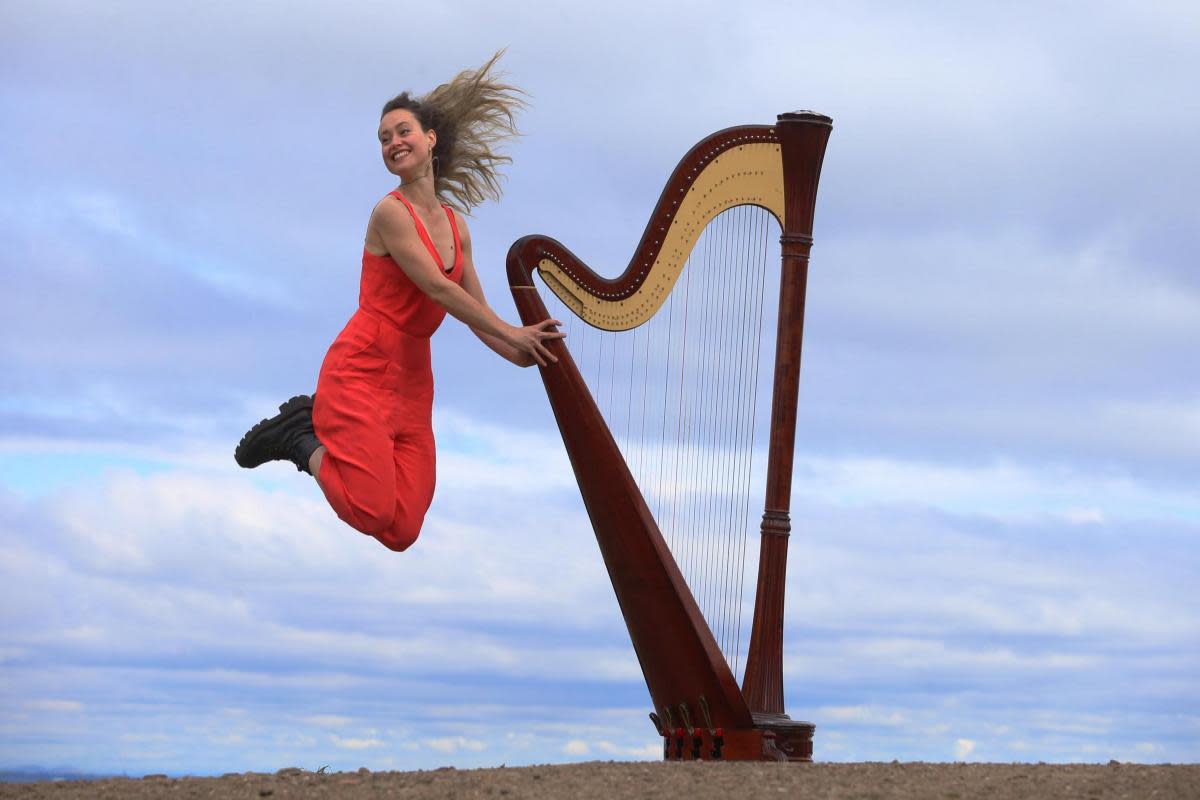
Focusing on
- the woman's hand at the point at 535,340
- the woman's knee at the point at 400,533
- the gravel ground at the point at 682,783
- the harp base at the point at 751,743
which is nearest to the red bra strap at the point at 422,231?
the woman's hand at the point at 535,340

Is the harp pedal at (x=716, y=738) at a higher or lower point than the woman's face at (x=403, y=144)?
lower

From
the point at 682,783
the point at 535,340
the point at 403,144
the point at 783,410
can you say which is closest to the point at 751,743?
the point at 682,783

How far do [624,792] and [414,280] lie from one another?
2.29m

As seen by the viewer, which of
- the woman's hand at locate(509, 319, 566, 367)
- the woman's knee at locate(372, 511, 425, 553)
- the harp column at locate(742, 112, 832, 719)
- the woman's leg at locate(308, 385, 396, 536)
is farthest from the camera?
the harp column at locate(742, 112, 832, 719)

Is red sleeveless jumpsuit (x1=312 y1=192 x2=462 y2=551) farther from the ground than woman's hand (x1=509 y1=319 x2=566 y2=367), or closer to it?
closer to it

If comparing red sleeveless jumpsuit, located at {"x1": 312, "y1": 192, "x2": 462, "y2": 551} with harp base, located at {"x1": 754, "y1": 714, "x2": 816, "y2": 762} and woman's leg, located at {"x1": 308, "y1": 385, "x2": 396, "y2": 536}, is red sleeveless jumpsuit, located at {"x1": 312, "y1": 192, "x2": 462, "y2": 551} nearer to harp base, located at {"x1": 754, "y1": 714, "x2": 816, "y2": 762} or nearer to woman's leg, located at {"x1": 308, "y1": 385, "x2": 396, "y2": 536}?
woman's leg, located at {"x1": 308, "y1": 385, "x2": 396, "y2": 536}

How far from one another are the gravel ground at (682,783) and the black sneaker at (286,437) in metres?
1.34

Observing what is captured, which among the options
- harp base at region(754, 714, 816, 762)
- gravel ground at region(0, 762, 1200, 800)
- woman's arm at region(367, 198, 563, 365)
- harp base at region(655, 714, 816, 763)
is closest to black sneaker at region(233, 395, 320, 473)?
woman's arm at region(367, 198, 563, 365)

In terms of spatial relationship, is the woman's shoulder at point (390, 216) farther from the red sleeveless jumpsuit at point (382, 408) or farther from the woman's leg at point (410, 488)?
the woman's leg at point (410, 488)

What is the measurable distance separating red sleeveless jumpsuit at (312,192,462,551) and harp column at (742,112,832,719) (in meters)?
1.51

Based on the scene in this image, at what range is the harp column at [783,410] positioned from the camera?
792 centimetres

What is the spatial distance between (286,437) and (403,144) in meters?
1.36

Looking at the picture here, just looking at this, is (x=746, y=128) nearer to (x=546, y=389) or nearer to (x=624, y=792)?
(x=546, y=389)

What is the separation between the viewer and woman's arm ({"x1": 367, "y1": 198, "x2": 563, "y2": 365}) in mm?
7516
